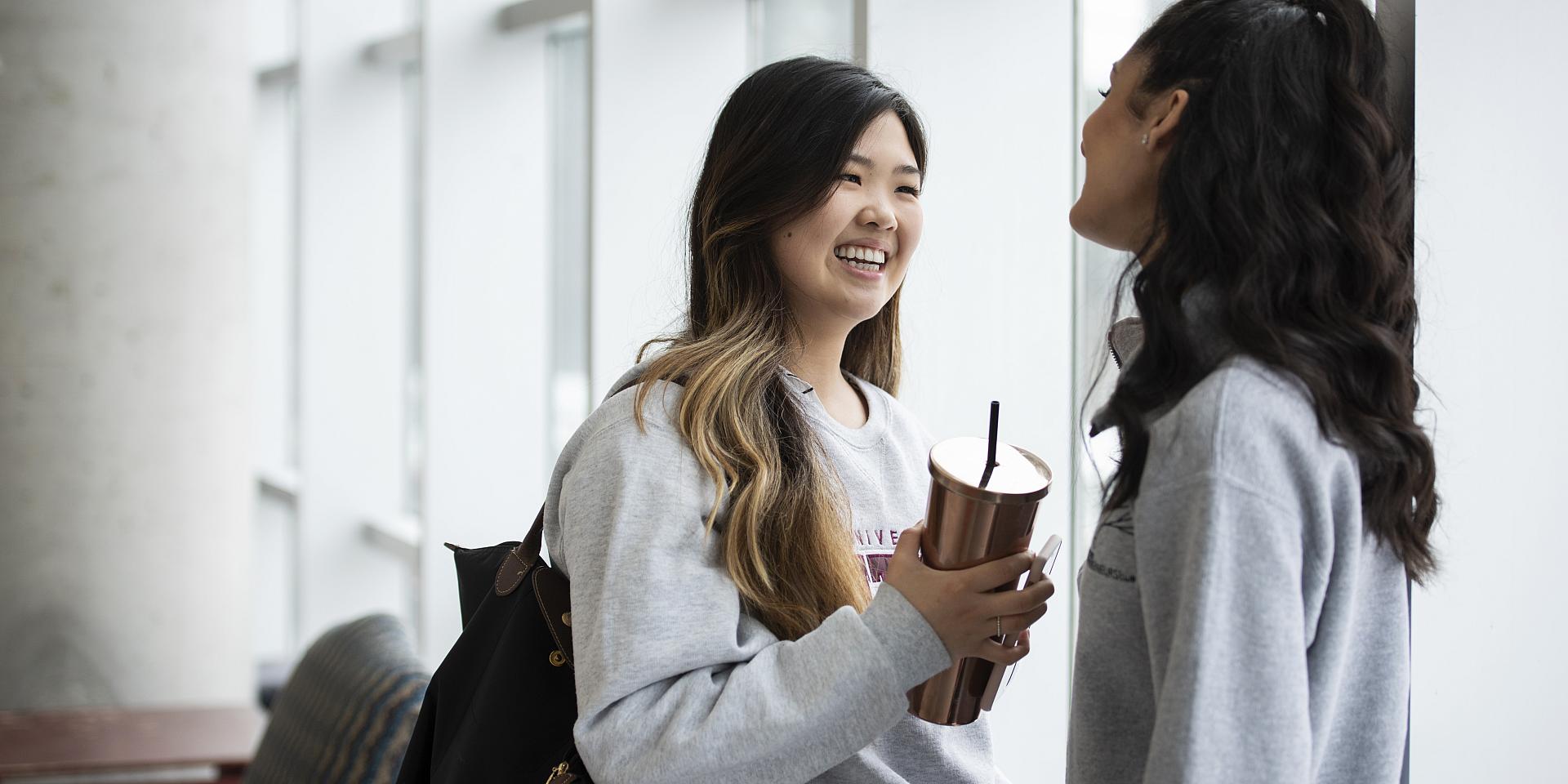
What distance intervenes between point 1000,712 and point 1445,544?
897 millimetres

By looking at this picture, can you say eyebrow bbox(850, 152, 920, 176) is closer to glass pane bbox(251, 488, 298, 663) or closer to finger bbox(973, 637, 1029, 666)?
finger bbox(973, 637, 1029, 666)

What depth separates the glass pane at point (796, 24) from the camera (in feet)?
9.39

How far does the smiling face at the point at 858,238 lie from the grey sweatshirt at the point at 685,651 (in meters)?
0.22

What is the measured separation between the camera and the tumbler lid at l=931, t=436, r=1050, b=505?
104 centimetres

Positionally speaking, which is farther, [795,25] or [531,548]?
[795,25]

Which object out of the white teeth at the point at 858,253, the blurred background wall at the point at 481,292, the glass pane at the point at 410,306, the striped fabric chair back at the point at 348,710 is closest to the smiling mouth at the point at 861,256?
the white teeth at the point at 858,253

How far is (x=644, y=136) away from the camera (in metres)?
2.75

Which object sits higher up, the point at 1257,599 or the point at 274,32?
the point at 274,32

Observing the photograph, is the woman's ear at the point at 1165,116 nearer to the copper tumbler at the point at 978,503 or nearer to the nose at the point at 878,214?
the copper tumbler at the point at 978,503

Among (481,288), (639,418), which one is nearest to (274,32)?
(481,288)

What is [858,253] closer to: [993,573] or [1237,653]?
[993,573]

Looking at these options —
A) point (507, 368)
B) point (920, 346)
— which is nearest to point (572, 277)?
point (507, 368)

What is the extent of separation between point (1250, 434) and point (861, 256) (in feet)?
2.02

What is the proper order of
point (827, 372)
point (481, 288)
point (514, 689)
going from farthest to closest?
point (481, 288) < point (827, 372) < point (514, 689)
